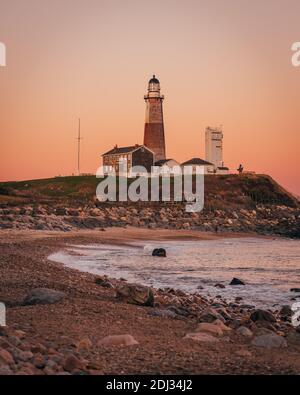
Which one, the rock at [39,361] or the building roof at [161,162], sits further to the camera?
the building roof at [161,162]

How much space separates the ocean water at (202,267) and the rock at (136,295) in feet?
9.65

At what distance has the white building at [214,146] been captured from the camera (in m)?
84.4

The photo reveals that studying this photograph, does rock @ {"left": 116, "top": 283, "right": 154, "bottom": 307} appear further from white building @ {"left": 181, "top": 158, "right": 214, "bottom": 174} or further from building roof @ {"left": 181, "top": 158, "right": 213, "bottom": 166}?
building roof @ {"left": 181, "top": 158, "right": 213, "bottom": 166}

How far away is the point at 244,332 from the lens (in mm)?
9266

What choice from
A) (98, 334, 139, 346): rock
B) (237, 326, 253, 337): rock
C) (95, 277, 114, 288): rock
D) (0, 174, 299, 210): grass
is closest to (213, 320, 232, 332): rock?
→ (237, 326, 253, 337): rock

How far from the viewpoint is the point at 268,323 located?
1014 centimetres

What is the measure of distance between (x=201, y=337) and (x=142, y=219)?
36.2 meters

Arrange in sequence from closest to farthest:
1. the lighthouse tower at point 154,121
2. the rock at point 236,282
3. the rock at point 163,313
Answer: the rock at point 163,313 → the rock at point 236,282 → the lighthouse tower at point 154,121

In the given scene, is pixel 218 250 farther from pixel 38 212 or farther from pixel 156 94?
pixel 156 94

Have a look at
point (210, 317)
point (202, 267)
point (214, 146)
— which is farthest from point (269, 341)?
point (214, 146)

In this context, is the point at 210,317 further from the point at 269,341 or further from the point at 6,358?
the point at 6,358

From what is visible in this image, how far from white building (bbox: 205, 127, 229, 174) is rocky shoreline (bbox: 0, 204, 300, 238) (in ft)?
87.6

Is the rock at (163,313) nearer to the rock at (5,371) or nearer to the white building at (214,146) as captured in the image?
the rock at (5,371)

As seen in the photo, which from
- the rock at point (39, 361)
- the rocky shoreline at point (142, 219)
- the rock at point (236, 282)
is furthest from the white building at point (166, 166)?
the rock at point (39, 361)
